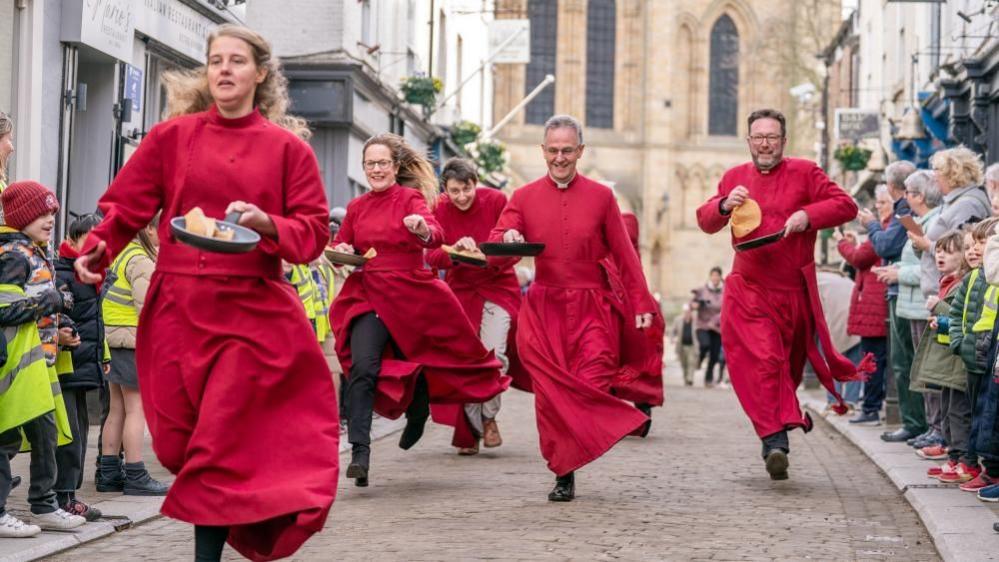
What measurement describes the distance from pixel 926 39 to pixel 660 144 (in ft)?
125

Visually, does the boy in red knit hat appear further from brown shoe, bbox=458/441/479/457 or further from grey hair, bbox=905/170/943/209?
grey hair, bbox=905/170/943/209

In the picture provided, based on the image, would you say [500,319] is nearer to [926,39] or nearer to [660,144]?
[926,39]

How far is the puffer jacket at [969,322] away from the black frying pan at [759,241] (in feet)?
3.60

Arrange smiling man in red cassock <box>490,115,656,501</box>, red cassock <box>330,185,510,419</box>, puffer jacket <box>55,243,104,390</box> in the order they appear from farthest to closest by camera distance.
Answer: red cassock <box>330,185,510,419</box>, smiling man in red cassock <box>490,115,656,501</box>, puffer jacket <box>55,243,104,390</box>

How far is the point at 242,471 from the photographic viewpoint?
589 centimetres

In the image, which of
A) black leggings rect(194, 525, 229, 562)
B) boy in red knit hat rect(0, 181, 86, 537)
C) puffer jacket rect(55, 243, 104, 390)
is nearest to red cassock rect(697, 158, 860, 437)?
puffer jacket rect(55, 243, 104, 390)

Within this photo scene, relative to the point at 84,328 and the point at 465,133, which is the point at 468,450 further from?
the point at 465,133

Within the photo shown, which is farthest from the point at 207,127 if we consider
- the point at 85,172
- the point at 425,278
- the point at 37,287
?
the point at 85,172

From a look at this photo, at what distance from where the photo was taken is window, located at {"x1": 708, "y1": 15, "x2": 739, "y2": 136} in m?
70.2

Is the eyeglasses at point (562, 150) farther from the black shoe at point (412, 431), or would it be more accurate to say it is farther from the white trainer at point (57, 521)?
the white trainer at point (57, 521)

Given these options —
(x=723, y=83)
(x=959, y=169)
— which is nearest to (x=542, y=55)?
(x=723, y=83)

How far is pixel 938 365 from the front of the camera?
11.2 meters

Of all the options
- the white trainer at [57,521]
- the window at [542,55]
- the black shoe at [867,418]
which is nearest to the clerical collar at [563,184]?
the white trainer at [57,521]

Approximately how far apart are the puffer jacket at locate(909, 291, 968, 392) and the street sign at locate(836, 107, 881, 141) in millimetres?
26178
